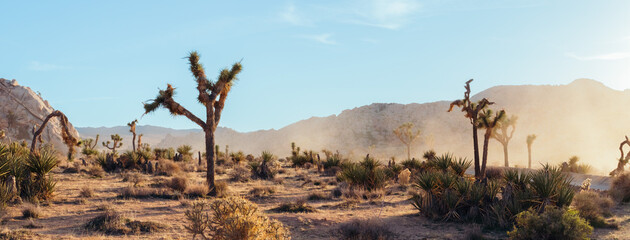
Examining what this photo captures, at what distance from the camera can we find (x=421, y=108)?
11519 centimetres

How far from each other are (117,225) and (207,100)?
818 cm

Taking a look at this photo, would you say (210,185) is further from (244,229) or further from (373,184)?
(244,229)

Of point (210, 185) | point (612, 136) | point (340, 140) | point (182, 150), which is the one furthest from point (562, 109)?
point (210, 185)

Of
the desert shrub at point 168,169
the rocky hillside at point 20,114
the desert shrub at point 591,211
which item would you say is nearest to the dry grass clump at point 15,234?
the desert shrub at point 591,211

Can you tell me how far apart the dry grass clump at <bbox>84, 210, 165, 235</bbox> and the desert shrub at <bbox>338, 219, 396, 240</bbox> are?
4.64m

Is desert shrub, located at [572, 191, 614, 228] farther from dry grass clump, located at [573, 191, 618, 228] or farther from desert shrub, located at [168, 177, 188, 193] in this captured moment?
desert shrub, located at [168, 177, 188, 193]

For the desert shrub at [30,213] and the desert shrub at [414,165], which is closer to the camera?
the desert shrub at [30,213]

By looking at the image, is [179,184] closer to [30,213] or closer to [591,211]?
[30,213]

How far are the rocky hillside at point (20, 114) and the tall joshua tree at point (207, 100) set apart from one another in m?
57.1

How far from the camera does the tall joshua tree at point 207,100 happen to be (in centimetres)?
1770

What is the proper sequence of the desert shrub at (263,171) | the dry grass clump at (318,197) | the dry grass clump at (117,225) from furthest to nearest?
1. the desert shrub at (263,171)
2. the dry grass clump at (318,197)
3. the dry grass clump at (117,225)

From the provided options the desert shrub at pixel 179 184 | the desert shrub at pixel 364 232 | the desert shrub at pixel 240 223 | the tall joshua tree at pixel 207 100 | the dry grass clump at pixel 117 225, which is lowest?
the desert shrub at pixel 364 232

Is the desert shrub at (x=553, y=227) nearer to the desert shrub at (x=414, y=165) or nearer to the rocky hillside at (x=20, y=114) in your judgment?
the desert shrub at (x=414, y=165)

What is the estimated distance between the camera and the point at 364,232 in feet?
32.4
